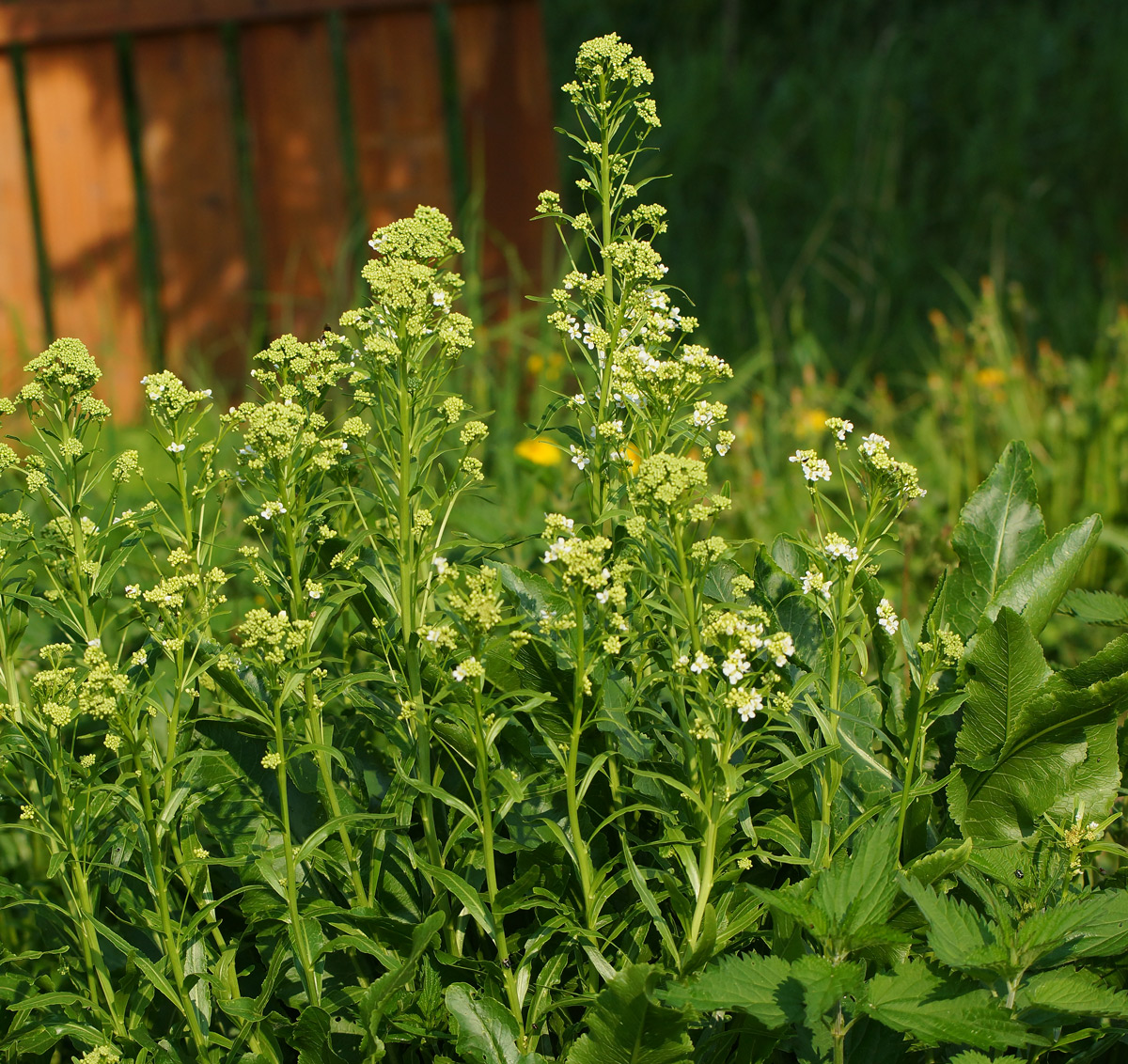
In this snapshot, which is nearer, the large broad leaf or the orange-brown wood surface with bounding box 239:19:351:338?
the large broad leaf

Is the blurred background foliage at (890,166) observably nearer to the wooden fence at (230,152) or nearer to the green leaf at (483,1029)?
the wooden fence at (230,152)

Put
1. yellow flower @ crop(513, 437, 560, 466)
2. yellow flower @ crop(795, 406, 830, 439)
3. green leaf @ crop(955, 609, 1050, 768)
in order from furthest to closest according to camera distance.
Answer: yellow flower @ crop(795, 406, 830, 439)
yellow flower @ crop(513, 437, 560, 466)
green leaf @ crop(955, 609, 1050, 768)

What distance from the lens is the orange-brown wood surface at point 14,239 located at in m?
5.58

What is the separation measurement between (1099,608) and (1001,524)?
0.23 m

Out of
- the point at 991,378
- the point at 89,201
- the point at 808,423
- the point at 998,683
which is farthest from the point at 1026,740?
the point at 89,201

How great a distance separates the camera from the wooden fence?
5566mm

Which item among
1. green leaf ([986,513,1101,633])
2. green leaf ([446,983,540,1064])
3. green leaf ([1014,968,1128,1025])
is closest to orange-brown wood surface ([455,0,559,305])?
green leaf ([986,513,1101,633])

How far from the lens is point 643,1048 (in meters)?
1.45

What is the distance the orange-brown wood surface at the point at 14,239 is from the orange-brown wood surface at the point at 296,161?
3.64 feet

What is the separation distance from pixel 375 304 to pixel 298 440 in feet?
0.78

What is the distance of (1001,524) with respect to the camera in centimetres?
206

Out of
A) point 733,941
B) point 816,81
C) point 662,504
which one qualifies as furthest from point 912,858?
point 816,81

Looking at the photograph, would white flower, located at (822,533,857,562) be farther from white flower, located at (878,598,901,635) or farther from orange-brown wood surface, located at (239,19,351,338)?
orange-brown wood surface, located at (239,19,351,338)

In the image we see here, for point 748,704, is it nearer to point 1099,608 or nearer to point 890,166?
point 1099,608
